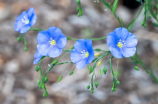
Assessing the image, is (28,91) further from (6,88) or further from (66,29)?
(66,29)

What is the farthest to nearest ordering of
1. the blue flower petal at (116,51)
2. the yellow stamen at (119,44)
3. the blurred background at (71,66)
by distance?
1. the blurred background at (71,66)
2. the yellow stamen at (119,44)
3. the blue flower petal at (116,51)

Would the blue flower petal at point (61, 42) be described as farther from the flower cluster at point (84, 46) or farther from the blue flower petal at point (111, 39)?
the blue flower petal at point (111, 39)

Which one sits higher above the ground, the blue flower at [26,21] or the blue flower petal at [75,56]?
the blue flower at [26,21]

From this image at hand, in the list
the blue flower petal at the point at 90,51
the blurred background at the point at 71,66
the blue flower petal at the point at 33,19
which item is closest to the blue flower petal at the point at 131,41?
the blue flower petal at the point at 90,51

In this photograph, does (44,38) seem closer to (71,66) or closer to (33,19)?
(33,19)

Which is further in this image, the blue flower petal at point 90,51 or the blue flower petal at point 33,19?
the blue flower petal at point 33,19

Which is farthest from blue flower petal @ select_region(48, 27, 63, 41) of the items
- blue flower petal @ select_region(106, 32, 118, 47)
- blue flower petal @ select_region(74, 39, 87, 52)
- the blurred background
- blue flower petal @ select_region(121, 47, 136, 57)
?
the blurred background

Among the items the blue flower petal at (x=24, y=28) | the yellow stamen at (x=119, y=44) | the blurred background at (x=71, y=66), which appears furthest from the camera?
the blurred background at (x=71, y=66)

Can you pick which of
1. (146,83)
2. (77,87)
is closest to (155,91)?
(146,83)

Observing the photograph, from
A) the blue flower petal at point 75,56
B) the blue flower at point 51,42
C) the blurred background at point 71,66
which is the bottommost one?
the blurred background at point 71,66
